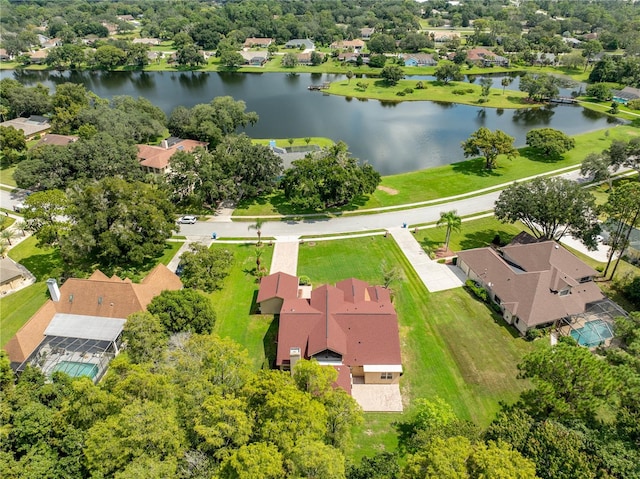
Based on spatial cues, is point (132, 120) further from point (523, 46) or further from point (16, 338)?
point (523, 46)

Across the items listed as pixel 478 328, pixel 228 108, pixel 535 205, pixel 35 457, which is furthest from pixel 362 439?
pixel 228 108

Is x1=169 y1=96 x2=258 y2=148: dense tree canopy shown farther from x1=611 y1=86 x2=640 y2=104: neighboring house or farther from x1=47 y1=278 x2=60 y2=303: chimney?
x1=611 y1=86 x2=640 y2=104: neighboring house

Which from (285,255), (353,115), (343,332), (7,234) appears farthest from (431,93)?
(7,234)

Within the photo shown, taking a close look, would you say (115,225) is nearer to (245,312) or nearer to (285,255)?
(245,312)

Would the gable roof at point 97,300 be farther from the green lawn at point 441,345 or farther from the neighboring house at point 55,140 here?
the neighboring house at point 55,140

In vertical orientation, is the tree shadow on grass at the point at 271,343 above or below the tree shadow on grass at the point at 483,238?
below

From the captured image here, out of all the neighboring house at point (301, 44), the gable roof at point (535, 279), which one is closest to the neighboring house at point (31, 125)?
the gable roof at point (535, 279)

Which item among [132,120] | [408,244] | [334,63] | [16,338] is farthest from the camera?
[334,63]
